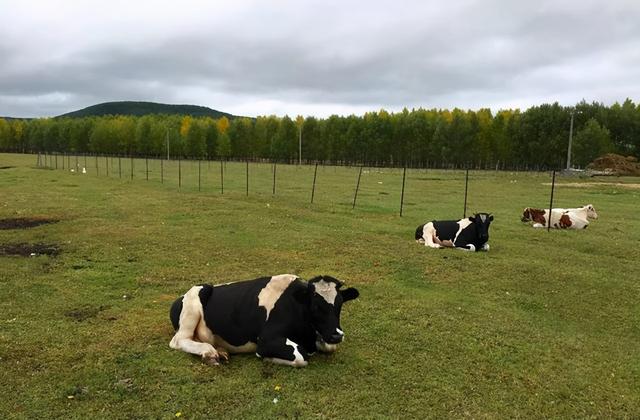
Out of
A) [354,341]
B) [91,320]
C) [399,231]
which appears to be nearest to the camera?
[354,341]

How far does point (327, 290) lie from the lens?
6.38 metres

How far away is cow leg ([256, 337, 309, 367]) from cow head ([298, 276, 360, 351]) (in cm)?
35

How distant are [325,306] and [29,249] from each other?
9641mm

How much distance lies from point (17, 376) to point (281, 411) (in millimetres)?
3161

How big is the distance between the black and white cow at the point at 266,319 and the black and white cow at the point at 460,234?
Answer: 799 centimetres

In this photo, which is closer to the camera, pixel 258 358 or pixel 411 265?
pixel 258 358

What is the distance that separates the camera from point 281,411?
542cm

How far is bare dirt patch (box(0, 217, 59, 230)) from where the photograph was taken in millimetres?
15865

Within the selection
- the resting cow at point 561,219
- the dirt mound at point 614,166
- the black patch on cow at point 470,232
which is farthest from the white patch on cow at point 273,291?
the dirt mound at point 614,166

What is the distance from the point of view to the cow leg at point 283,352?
20.6 feet

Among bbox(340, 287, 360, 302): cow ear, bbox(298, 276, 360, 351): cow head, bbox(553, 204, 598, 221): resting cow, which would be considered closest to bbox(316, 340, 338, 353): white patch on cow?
bbox(298, 276, 360, 351): cow head

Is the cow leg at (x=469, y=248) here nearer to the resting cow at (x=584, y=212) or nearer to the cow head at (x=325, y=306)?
the resting cow at (x=584, y=212)

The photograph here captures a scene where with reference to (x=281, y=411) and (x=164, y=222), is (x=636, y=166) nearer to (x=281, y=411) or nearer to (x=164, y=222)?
(x=164, y=222)

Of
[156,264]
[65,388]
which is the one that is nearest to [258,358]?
[65,388]
